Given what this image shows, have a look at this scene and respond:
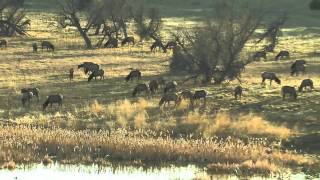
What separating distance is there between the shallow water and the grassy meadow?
2.67 feet

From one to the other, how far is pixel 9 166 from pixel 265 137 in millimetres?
11078

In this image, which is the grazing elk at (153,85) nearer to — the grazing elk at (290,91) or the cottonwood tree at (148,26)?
the grazing elk at (290,91)

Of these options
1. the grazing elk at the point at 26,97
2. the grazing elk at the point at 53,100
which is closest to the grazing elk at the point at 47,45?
the grazing elk at the point at 26,97

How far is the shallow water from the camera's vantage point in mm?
21266

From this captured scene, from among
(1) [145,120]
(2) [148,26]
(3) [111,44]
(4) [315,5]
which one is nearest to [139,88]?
(1) [145,120]

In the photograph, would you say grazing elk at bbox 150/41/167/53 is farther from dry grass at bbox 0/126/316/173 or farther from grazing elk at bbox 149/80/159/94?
dry grass at bbox 0/126/316/173

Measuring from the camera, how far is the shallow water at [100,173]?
21266 mm

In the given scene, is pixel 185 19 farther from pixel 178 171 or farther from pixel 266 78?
pixel 178 171

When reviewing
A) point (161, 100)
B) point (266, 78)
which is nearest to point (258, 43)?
point (266, 78)

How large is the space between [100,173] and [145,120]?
849cm

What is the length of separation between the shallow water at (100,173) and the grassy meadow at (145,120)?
82 cm

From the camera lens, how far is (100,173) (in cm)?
2188

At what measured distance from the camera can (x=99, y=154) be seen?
24234 millimetres

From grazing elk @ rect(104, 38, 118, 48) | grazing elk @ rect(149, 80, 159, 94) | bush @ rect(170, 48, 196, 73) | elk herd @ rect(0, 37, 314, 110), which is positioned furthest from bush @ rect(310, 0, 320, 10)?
grazing elk @ rect(149, 80, 159, 94)
